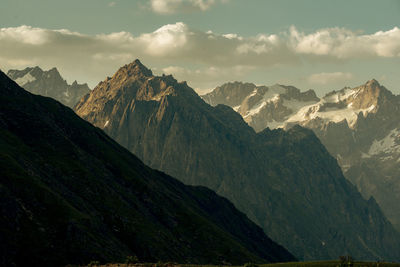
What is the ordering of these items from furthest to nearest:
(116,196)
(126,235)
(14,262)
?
(116,196) → (126,235) → (14,262)

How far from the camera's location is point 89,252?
4227 inches

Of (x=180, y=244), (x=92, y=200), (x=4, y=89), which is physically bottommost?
(x=180, y=244)

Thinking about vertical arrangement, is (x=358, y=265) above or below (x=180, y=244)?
above

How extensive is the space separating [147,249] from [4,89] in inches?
3441

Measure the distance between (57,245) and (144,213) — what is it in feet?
292

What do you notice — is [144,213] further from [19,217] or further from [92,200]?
[19,217]

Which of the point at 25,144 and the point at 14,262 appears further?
the point at 25,144

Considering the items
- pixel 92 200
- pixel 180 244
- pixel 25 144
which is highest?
pixel 25 144

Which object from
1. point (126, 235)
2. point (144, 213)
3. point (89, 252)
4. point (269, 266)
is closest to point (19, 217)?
point (89, 252)

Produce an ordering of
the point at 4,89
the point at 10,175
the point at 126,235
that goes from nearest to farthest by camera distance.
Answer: the point at 10,175
the point at 126,235
the point at 4,89

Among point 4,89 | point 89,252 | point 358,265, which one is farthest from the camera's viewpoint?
point 4,89

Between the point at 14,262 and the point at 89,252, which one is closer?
the point at 14,262

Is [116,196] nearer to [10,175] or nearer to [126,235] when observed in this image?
[126,235]

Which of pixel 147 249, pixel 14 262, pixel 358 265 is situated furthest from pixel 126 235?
pixel 358 265
